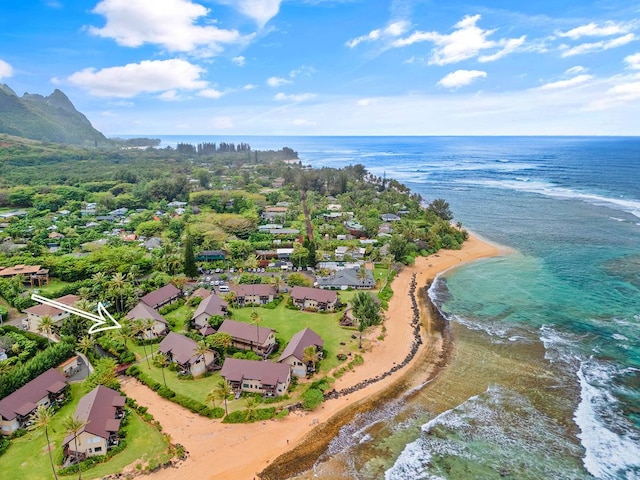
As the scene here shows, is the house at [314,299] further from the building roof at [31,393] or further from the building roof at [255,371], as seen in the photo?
the building roof at [31,393]

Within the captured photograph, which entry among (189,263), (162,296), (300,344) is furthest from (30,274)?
(300,344)

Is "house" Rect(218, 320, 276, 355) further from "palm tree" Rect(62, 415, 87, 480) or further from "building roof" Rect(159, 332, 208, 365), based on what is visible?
"palm tree" Rect(62, 415, 87, 480)

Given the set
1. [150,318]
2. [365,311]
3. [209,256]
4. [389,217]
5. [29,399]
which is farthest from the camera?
[389,217]

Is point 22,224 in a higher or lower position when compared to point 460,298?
higher

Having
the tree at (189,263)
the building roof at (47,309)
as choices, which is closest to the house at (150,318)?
the building roof at (47,309)

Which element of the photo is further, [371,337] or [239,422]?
[371,337]

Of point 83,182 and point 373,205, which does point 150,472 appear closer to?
point 373,205

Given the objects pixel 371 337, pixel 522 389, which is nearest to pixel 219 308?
pixel 371 337

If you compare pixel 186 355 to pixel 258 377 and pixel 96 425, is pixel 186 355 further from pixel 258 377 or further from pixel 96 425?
pixel 96 425
